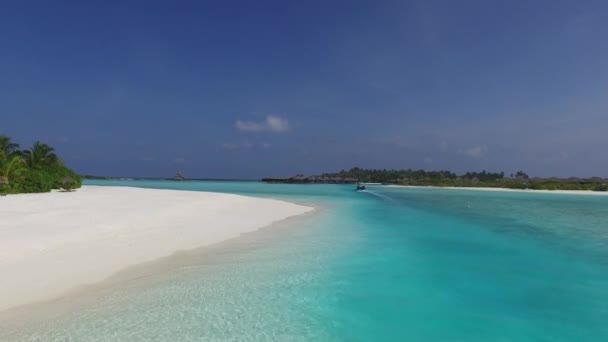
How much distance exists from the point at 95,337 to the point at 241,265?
14.9 feet

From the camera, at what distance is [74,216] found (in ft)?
49.2

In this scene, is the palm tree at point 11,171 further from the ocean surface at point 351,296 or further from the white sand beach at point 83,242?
the ocean surface at point 351,296

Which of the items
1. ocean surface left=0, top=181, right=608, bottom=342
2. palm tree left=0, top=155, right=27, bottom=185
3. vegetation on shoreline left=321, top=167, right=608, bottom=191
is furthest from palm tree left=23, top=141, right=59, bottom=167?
vegetation on shoreline left=321, top=167, right=608, bottom=191

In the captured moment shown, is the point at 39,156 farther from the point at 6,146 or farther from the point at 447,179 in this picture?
the point at 447,179

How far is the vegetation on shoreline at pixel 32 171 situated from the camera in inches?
1137

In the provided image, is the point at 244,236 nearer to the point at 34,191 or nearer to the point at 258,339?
the point at 258,339

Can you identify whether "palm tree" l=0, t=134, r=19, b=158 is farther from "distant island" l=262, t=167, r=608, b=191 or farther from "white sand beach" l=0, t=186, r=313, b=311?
"distant island" l=262, t=167, r=608, b=191

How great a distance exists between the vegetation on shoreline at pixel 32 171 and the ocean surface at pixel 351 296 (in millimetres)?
26945

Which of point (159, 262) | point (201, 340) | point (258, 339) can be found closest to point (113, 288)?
point (159, 262)

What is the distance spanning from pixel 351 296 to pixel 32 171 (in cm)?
3611

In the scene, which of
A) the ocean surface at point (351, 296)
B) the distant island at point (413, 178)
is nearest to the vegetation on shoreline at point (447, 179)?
the distant island at point (413, 178)

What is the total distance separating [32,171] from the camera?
32.4 meters

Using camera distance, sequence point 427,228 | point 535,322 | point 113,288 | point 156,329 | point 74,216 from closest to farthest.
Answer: point 156,329
point 535,322
point 113,288
point 74,216
point 427,228

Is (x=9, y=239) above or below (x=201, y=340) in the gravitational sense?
above
